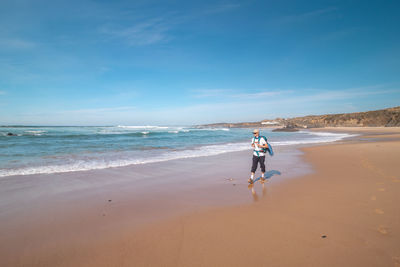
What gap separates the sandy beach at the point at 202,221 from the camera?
274 centimetres

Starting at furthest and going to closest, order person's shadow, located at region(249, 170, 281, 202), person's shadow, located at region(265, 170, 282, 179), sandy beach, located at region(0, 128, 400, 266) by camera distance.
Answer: person's shadow, located at region(265, 170, 282, 179)
person's shadow, located at region(249, 170, 281, 202)
sandy beach, located at region(0, 128, 400, 266)

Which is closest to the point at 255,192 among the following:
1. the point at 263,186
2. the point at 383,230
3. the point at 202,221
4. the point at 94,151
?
the point at 263,186

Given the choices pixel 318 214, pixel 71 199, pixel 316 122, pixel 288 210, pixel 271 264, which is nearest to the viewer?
pixel 271 264

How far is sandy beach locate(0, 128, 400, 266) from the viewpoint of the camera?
9.00 ft

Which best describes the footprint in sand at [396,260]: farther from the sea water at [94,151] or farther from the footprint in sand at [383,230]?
the sea water at [94,151]

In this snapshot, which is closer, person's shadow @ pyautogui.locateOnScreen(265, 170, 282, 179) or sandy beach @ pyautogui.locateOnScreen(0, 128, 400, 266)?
sandy beach @ pyautogui.locateOnScreen(0, 128, 400, 266)

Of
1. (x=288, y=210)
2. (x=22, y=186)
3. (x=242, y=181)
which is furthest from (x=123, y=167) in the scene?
(x=288, y=210)

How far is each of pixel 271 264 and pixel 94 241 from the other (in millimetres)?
2753

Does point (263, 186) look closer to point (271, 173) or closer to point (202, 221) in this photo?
point (271, 173)

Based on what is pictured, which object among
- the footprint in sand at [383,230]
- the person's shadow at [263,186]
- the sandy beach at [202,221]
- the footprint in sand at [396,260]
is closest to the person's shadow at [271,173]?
the person's shadow at [263,186]

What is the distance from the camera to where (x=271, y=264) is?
2.56 m

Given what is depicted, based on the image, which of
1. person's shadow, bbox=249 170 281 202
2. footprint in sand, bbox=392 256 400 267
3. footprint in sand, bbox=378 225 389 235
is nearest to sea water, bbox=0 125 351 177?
person's shadow, bbox=249 170 281 202

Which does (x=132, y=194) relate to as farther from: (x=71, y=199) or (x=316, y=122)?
(x=316, y=122)

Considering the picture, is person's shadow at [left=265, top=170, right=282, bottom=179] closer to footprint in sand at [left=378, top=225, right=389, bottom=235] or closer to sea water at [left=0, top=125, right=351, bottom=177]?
footprint in sand at [left=378, top=225, right=389, bottom=235]
